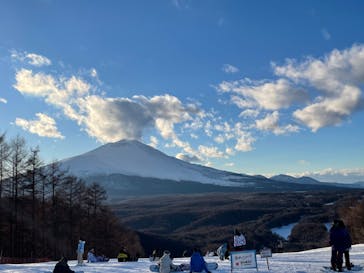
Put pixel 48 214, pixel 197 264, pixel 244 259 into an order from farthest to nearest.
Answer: pixel 48 214
pixel 244 259
pixel 197 264

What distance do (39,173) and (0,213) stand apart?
241 inches

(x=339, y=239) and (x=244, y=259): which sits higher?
(x=339, y=239)

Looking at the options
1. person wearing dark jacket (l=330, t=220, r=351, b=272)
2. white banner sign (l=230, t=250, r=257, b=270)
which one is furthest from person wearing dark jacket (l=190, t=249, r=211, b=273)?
person wearing dark jacket (l=330, t=220, r=351, b=272)

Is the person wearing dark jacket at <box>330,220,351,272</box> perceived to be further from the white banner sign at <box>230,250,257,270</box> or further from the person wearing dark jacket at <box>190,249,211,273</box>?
the person wearing dark jacket at <box>190,249,211,273</box>

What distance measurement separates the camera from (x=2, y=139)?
52.5 meters

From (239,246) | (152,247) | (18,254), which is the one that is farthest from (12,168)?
(152,247)

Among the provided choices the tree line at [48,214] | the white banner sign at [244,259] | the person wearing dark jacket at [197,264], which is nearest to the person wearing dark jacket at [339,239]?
the white banner sign at [244,259]

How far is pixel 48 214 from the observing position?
6600cm

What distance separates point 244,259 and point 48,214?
49.5m

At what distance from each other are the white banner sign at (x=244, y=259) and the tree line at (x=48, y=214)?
33377 mm

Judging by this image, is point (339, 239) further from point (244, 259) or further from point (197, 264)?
point (197, 264)

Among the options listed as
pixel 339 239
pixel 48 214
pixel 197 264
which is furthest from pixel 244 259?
pixel 48 214

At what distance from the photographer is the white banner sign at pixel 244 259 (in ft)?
70.0

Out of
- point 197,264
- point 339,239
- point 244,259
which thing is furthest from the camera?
point 244,259
